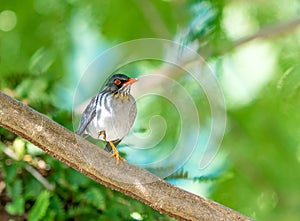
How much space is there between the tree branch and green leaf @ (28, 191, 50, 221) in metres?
0.19

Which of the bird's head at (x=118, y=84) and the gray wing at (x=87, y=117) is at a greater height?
the bird's head at (x=118, y=84)

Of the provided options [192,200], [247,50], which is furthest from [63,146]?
[247,50]

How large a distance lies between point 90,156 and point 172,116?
0.59m

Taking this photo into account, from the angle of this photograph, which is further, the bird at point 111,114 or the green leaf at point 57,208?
the green leaf at point 57,208

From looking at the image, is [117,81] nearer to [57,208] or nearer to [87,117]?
[87,117]

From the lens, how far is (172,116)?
68.2 inches

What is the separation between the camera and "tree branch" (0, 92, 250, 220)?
1.15 m

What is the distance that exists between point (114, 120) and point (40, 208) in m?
0.32

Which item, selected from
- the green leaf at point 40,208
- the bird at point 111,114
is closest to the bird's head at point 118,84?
the bird at point 111,114

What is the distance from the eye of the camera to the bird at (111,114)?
1107 millimetres

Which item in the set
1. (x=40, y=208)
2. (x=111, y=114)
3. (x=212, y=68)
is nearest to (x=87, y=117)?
(x=111, y=114)

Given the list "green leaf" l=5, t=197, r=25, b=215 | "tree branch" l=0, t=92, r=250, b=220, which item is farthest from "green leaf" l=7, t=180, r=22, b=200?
"tree branch" l=0, t=92, r=250, b=220

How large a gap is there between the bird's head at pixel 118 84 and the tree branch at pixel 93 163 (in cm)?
10

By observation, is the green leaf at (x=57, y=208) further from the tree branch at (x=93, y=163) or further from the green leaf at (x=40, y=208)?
the tree branch at (x=93, y=163)
